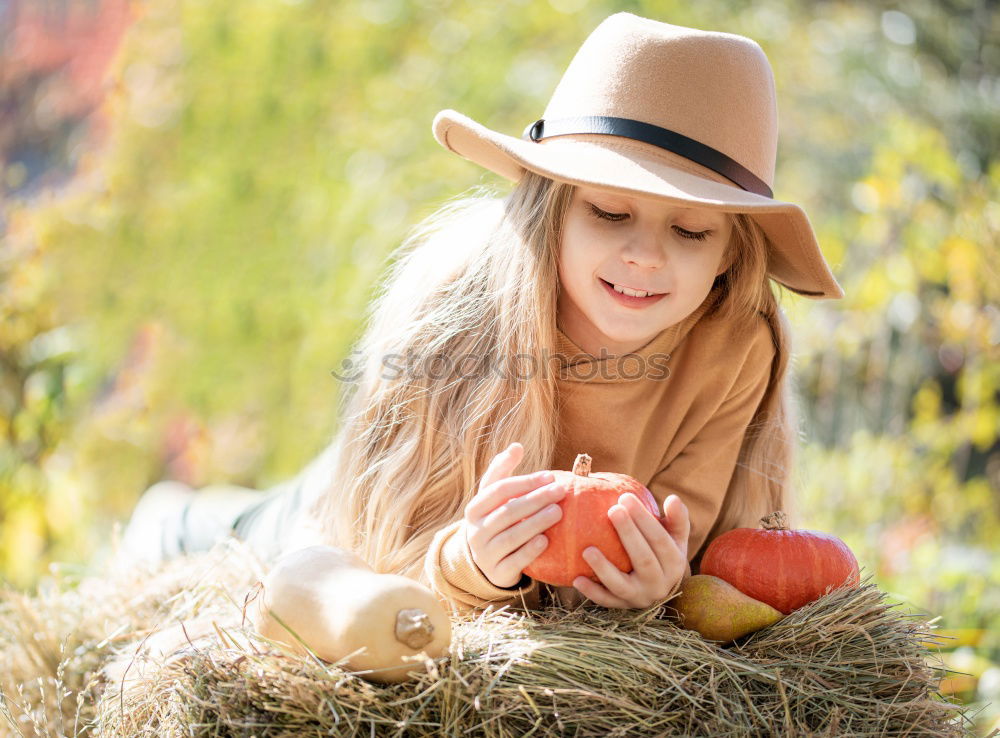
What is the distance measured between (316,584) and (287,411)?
4.33 metres

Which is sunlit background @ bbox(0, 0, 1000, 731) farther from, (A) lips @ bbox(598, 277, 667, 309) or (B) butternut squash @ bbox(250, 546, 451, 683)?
(B) butternut squash @ bbox(250, 546, 451, 683)

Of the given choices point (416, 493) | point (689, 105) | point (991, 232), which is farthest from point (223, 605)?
point (991, 232)

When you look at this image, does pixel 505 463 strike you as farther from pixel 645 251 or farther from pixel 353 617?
pixel 645 251

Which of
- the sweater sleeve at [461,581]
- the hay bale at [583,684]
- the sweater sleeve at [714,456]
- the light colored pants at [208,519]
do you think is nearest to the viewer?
the hay bale at [583,684]

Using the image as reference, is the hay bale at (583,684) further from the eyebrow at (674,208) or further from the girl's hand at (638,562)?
the eyebrow at (674,208)

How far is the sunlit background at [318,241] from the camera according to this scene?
15.3ft

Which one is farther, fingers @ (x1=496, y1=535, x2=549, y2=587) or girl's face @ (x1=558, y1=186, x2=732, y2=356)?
girl's face @ (x1=558, y1=186, x2=732, y2=356)

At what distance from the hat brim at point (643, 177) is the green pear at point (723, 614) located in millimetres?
Answer: 721

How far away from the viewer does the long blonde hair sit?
85.3 inches

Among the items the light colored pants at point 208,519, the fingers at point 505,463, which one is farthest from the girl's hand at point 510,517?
the light colored pants at point 208,519

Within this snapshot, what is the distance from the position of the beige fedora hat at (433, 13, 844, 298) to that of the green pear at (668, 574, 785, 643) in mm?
733

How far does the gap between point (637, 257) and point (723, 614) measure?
729mm

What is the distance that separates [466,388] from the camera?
7.36ft

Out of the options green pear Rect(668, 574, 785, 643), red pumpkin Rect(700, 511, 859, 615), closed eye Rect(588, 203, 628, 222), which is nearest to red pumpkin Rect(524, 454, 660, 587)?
green pear Rect(668, 574, 785, 643)
